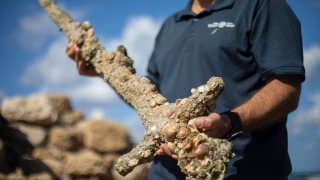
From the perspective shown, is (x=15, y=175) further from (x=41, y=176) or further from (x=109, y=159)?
(x=109, y=159)

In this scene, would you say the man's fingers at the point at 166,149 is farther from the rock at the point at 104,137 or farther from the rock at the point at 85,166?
the rock at the point at 104,137

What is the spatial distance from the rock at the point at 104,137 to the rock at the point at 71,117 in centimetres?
34

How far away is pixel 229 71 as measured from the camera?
2012mm

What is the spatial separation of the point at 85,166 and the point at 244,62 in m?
5.16

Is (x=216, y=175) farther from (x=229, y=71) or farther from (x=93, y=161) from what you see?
(x=93, y=161)

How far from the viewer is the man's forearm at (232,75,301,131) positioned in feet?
5.62

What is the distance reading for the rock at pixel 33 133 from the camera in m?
6.60

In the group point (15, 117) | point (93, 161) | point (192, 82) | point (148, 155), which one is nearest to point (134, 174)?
point (93, 161)

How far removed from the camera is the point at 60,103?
7621 millimetres

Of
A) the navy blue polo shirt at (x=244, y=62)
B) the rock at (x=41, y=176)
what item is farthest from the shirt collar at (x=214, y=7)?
the rock at (x=41, y=176)

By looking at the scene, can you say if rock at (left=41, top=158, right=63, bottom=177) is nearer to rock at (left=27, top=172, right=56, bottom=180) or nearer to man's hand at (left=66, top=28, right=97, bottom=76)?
rock at (left=27, top=172, right=56, bottom=180)

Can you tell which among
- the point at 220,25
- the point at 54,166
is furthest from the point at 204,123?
the point at 54,166

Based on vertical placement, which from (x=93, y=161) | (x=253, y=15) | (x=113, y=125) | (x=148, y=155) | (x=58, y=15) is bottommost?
(x=148, y=155)

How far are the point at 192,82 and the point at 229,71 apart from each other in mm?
215
